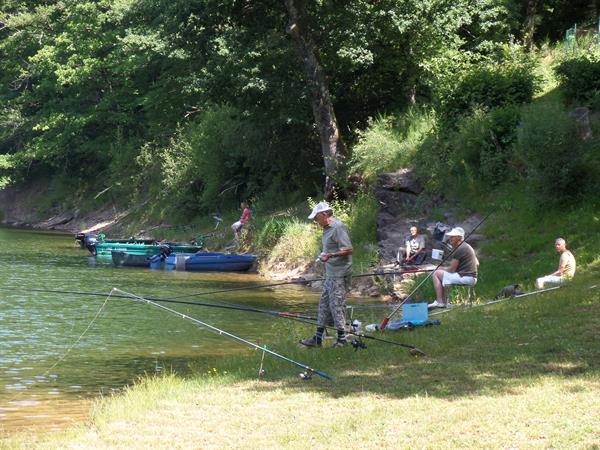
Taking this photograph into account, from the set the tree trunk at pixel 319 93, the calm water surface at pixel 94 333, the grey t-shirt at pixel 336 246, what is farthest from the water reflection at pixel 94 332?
the tree trunk at pixel 319 93

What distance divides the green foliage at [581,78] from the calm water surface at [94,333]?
8967mm

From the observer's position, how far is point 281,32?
33406 millimetres

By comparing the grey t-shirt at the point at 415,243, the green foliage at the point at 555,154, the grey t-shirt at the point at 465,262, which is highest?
Result: the green foliage at the point at 555,154

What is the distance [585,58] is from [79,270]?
16603 millimetres

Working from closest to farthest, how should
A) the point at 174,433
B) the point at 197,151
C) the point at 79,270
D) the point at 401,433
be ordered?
the point at 401,433, the point at 174,433, the point at 79,270, the point at 197,151

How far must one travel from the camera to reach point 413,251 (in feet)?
76.4

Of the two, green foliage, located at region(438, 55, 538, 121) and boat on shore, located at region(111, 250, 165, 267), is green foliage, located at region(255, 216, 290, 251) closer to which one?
boat on shore, located at region(111, 250, 165, 267)

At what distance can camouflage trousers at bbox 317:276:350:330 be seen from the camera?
12867 mm

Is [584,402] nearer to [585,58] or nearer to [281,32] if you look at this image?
[585,58]

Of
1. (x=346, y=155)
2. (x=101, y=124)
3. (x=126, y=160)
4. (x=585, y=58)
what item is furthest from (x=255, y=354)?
(x=101, y=124)

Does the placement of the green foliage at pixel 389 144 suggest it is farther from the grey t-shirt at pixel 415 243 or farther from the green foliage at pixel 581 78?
the grey t-shirt at pixel 415 243

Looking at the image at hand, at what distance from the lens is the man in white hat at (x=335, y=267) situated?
1285 cm

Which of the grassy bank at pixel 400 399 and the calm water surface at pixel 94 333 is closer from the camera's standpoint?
the grassy bank at pixel 400 399

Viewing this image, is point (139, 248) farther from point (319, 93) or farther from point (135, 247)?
point (319, 93)
